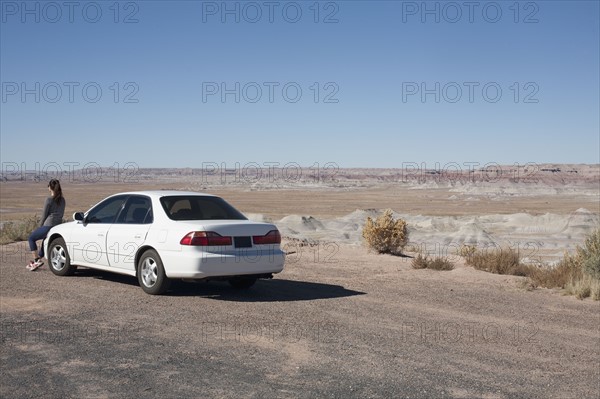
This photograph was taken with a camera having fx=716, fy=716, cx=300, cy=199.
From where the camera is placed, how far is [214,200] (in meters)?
11.8

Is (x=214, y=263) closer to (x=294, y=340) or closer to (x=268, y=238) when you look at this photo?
(x=268, y=238)

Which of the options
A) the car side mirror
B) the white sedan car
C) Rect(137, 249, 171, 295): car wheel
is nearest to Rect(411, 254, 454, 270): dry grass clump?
the white sedan car

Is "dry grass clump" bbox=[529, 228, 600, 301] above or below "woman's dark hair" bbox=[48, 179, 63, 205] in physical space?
below

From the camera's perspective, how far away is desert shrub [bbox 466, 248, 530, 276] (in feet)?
48.8

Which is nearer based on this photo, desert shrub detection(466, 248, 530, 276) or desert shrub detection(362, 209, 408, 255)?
desert shrub detection(466, 248, 530, 276)

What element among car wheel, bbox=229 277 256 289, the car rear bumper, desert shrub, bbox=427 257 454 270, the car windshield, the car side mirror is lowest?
desert shrub, bbox=427 257 454 270

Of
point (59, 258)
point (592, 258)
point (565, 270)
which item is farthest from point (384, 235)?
point (59, 258)

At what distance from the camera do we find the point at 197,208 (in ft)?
37.6

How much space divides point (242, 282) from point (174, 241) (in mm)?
1756

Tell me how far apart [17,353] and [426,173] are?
17273 cm

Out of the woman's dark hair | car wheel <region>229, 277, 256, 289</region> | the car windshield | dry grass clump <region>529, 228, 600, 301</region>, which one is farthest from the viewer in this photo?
the woman's dark hair

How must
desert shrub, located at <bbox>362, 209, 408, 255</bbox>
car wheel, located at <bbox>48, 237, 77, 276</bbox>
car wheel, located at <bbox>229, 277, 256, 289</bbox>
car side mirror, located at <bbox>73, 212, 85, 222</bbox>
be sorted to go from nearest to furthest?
car wheel, located at <bbox>229, 277, 256, 289</bbox>
car side mirror, located at <bbox>73, 212, 85, 222</bbox>
car wheel, located at <bbox>48, 237, 77, 276</bbox>
desert shrub, located at <bbox>362, 209, 408, 255</bbox>

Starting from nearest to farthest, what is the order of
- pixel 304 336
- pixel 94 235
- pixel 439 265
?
1. pixel 304 336
2. pixel 94 235
3. pixel 439 265

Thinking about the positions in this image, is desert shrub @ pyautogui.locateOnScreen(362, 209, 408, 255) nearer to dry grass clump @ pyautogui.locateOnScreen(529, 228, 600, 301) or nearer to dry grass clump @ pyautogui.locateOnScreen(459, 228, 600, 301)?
dry grass clump @ pyautogui.locateOnScreen(459, 228, 600, 301)
